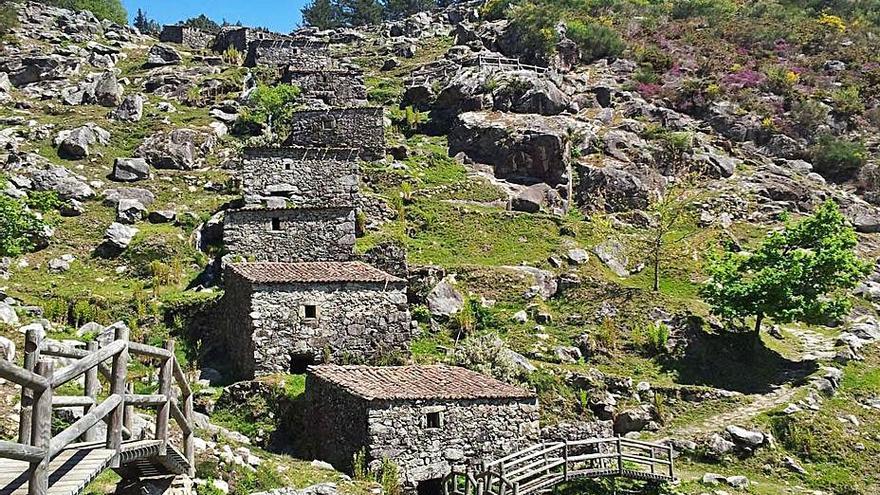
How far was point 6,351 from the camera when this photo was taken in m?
17.5

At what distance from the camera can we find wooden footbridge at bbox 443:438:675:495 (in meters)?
18.3

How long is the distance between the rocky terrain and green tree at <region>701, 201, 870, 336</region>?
4.57ft

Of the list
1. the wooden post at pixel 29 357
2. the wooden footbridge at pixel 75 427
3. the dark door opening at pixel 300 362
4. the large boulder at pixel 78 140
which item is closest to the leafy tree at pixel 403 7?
the large boulder at pixel 78 140

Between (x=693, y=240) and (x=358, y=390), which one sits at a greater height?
(x=693, y=240)

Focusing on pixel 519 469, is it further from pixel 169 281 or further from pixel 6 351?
pixel 169 281

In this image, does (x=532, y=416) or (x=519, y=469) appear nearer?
(x=519, y=469)

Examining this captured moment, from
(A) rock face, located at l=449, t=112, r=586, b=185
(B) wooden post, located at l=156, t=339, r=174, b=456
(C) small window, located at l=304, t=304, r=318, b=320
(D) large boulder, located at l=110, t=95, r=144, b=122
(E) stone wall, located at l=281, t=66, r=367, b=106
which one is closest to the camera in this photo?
(B) wooden post, located at l=156, t=339, r=174, b=456

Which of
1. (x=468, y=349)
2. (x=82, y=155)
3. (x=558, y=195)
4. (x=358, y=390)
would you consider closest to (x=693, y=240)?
(x=558, y=195)

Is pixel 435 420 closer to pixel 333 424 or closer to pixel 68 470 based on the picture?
pixel 333 424

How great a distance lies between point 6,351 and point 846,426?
905 inches

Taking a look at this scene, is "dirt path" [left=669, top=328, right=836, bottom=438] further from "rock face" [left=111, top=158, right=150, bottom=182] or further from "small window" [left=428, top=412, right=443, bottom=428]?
"rock face" [left=111, top=158, right=150, bottom=182]

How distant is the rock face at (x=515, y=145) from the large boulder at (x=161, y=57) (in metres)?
21.3

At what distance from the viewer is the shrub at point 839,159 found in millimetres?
48000

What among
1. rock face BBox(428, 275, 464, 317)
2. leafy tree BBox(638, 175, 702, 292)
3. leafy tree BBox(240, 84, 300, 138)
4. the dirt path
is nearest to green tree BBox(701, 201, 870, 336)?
the dirt path
